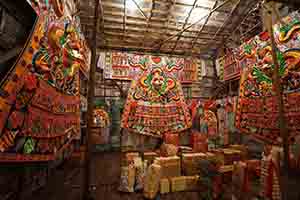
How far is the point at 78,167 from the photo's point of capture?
3469 millimetres

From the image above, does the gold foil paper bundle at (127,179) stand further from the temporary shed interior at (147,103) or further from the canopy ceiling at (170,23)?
the canopy ceiling at (170,23)

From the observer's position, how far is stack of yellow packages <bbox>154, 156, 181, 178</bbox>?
2.60 metres

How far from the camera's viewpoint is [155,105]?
4047 mm

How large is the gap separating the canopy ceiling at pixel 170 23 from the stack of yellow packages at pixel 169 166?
296 cm

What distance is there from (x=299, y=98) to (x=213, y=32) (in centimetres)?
397

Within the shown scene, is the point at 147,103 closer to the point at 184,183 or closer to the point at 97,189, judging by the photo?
the point at 184,183

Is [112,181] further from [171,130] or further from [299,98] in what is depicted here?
[299,98]

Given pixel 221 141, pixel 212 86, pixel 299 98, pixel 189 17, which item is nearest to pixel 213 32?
pixel 189 17

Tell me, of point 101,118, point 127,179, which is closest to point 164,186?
point 127,179

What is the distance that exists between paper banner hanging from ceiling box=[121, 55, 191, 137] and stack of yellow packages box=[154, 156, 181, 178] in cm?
120

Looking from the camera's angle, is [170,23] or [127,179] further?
[170,23]

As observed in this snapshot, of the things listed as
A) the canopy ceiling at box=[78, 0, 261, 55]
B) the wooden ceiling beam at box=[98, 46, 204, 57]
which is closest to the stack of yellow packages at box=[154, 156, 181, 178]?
the canopy ceiling at box=[78, 0, 261, 55]

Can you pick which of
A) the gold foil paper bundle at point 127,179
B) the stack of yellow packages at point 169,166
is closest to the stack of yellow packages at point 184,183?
the stack of yellow packages at point 169,166

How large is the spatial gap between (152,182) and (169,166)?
0.46 meters
